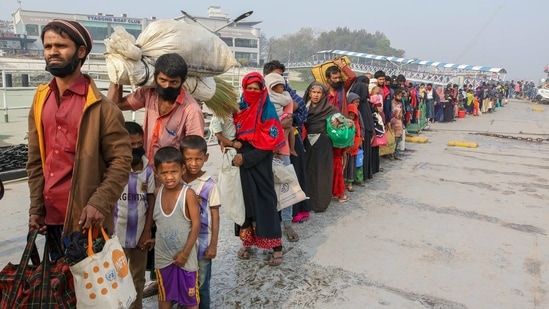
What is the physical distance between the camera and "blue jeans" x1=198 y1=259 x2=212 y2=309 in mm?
2594

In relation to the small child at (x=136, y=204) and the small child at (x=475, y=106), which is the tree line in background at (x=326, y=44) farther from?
the small child at (x=136, y=204)

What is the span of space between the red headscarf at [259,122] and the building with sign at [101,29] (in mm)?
54705

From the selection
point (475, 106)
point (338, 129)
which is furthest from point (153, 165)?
point (475, 106)

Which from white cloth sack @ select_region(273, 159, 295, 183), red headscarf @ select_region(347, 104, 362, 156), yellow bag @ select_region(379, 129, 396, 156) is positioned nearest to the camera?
white cloth sack @ select_region(273, 159, 295, 183)

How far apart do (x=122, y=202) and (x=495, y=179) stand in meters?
6.13

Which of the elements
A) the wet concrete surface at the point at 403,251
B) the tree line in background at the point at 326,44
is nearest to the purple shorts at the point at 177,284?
the wet concrete surface at the point at 403,251

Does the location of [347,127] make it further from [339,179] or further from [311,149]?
[339,179]

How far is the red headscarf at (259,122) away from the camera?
10.7ft

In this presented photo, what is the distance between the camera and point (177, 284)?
249 centimetres

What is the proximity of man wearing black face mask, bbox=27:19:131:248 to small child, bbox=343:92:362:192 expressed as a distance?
149 inches

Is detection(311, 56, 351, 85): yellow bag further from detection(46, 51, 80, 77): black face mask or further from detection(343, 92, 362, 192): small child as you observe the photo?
detection(46, 51, 80, 77): black face mask

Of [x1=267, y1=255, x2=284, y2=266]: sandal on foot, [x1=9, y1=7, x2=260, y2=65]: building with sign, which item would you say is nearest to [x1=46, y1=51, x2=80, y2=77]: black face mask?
[x1=267, y1=255, x2=284, y2=266]: sandal on foot

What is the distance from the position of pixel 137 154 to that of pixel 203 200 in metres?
0.45

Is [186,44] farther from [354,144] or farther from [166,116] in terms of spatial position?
[354,144]
